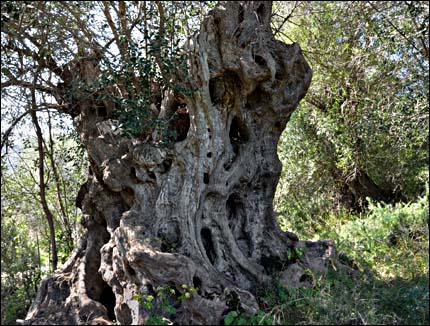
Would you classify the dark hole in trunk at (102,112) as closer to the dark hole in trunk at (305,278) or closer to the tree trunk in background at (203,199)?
the tree trunk in background at (203,199)

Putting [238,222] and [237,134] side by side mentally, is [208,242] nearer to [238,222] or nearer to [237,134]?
[238,222]

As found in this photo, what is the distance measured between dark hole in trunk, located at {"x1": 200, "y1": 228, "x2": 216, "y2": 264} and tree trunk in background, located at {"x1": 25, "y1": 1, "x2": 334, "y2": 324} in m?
0.01

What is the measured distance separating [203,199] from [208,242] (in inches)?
23.2

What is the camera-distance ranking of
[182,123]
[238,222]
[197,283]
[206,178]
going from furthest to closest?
[182,123], [238,222], [206,178], [197,283]

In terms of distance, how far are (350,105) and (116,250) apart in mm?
7850

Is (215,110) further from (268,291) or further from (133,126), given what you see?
(268,291)

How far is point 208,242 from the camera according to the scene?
6.88 metres

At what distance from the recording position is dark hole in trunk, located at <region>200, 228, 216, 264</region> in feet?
22.2

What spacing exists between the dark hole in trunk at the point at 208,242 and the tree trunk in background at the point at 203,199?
14 mm

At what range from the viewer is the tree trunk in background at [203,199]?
589cm

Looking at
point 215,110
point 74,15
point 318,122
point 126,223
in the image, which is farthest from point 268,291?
point 318,122

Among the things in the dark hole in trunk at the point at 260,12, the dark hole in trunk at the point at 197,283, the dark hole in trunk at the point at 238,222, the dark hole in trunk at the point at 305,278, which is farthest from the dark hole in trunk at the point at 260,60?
the dark hole in trunk at the point at 197,283

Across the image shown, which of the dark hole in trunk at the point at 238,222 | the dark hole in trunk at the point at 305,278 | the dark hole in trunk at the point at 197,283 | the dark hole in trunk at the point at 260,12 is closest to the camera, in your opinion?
the dark hole in trunk at the point at 197,283

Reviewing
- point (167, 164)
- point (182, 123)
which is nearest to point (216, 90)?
point (182, 123)
